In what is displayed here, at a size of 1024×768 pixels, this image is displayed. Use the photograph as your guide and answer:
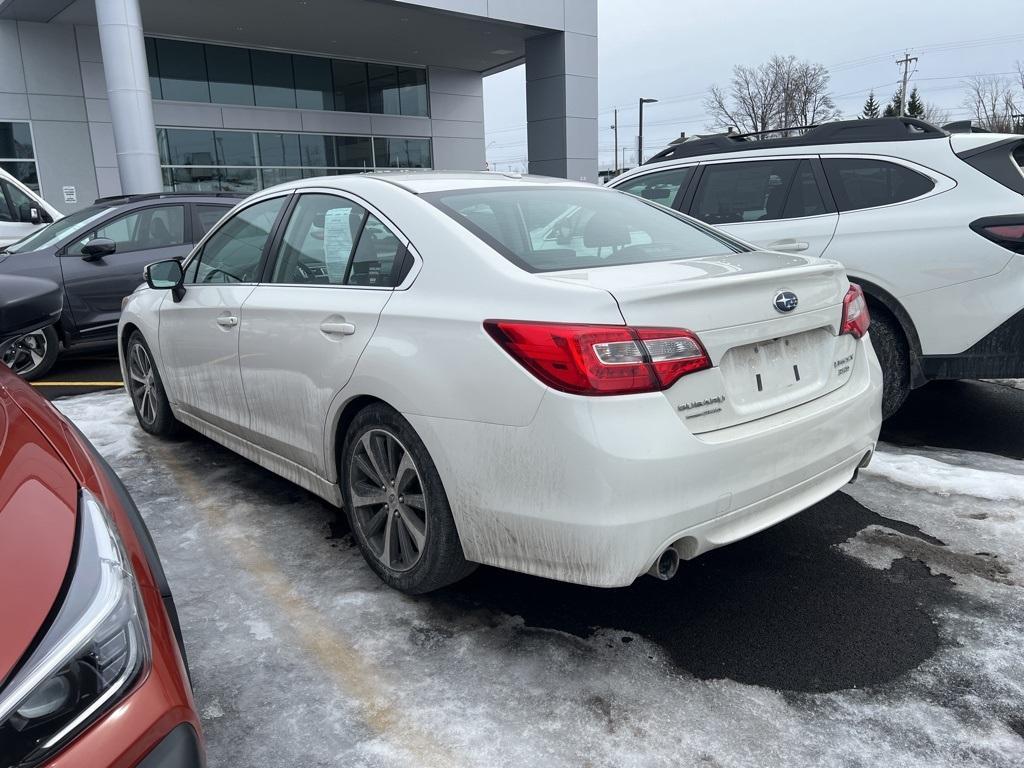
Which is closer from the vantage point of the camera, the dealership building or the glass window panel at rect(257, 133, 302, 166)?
the dealership building

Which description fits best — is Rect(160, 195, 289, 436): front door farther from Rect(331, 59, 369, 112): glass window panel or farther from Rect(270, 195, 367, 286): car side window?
Rect(331, 59, 369, 112): glass window panel

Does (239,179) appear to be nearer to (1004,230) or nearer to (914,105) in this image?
(1004,230)

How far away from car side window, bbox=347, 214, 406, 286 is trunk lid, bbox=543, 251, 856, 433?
2.33 feet

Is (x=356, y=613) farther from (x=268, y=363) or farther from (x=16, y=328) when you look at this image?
(x=16, y=328)

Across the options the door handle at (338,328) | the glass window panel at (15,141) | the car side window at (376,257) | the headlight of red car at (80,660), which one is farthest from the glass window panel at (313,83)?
the headlight of red car at (80,660)

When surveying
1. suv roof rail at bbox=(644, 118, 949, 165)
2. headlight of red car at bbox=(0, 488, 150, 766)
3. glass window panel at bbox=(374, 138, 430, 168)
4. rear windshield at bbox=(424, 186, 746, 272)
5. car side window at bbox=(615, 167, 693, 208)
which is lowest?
headlight of red car at bbox=(0, 488, 150, 766)

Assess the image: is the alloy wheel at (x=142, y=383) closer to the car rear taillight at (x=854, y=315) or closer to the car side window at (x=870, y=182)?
the car rear taillight at (x=854, y=315)

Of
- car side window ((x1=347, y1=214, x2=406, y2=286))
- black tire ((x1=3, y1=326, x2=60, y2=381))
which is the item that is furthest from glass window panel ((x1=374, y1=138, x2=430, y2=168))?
car side window ((x1=347, y1=214, x2=406, y2=286))

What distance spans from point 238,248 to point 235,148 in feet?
66.7

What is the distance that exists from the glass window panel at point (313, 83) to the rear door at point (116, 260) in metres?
17.0

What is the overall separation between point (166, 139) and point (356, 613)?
21298 millimetres

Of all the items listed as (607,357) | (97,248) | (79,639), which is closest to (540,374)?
(607,357)

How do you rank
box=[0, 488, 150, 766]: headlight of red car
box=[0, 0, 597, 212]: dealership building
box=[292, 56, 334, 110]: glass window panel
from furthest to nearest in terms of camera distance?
box=[292, 56, 334, 110]: glass window panel
box=[0, 0, 597, 212]: dealership building
box=[0, 488, 150, 766]: headlight of red car

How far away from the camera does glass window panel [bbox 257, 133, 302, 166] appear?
75.4 ft
